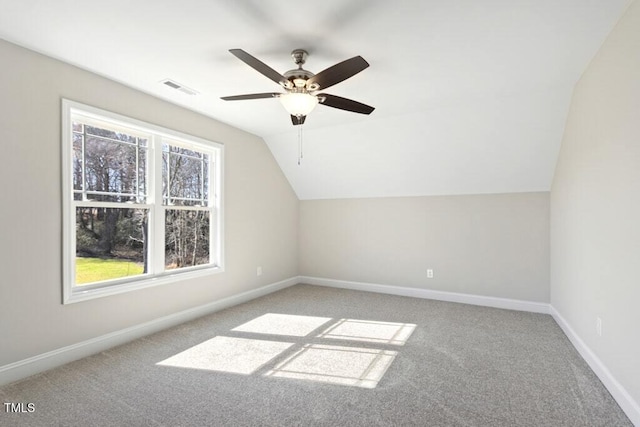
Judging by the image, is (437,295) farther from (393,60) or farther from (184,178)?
(184,178)

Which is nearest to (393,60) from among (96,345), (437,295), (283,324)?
(283,324)

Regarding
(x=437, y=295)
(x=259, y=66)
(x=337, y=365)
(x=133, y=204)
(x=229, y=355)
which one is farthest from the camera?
(x=437, y=295)

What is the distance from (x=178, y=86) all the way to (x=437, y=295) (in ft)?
14.1

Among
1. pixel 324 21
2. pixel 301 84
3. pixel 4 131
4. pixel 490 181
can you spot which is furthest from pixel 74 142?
pixel 490 181

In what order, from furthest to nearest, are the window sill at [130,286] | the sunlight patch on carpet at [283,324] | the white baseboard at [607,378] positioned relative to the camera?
the sunlight patch on carpet at [283,324], the window sill at [130,286], the white baseboard at [607,378]

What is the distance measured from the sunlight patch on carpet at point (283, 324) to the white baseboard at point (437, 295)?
1.54 m

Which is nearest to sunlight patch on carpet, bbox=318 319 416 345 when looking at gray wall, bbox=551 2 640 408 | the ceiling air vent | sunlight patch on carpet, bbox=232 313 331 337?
sunlight patch on carpet, bbox=232 313 331 337

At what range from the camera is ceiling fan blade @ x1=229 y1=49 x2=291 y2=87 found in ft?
6.47

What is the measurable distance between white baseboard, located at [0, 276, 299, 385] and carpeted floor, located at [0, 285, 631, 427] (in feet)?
0.30

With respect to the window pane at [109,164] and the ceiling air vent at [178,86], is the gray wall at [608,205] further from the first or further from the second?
the window pane at [109,164]

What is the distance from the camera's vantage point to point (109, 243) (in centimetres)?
308

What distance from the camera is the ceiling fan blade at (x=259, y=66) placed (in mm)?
1973

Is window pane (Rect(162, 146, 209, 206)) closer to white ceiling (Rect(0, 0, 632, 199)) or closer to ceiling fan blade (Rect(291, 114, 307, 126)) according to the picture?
white ceiling (Rect(0, 0, 632, 199))

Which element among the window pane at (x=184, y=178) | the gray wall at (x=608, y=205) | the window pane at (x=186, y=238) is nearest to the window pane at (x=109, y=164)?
the window pane at (x=184, y=178)
